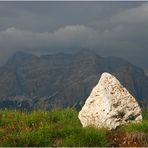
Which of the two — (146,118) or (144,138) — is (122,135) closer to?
(144,138)

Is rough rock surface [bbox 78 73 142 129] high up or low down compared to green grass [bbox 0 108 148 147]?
up

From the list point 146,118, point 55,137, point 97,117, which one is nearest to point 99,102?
point 97,117

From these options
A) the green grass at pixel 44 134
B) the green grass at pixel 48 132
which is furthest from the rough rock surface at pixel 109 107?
the green grass at pixel 44 134

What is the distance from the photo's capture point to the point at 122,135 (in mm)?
16906

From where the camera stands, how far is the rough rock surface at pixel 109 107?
19.0 m

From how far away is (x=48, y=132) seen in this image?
1645 cm

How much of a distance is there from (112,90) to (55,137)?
5.15 meters

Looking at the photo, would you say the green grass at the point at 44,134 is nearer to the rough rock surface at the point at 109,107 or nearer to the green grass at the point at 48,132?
the green grass at the point at 48,132

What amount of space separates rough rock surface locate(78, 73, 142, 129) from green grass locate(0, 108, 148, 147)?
2.03ft

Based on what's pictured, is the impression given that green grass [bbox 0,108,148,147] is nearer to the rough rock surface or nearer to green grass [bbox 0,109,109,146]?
green grass [bbox 0,109,109,146]

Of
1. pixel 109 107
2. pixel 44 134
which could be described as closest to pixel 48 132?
pixel 44 134

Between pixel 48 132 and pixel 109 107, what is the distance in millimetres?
3735

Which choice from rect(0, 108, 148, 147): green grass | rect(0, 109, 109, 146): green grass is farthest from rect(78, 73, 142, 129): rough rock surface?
rect(0, 109, 109, 146): green grass

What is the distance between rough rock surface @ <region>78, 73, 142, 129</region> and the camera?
62.5 ft
